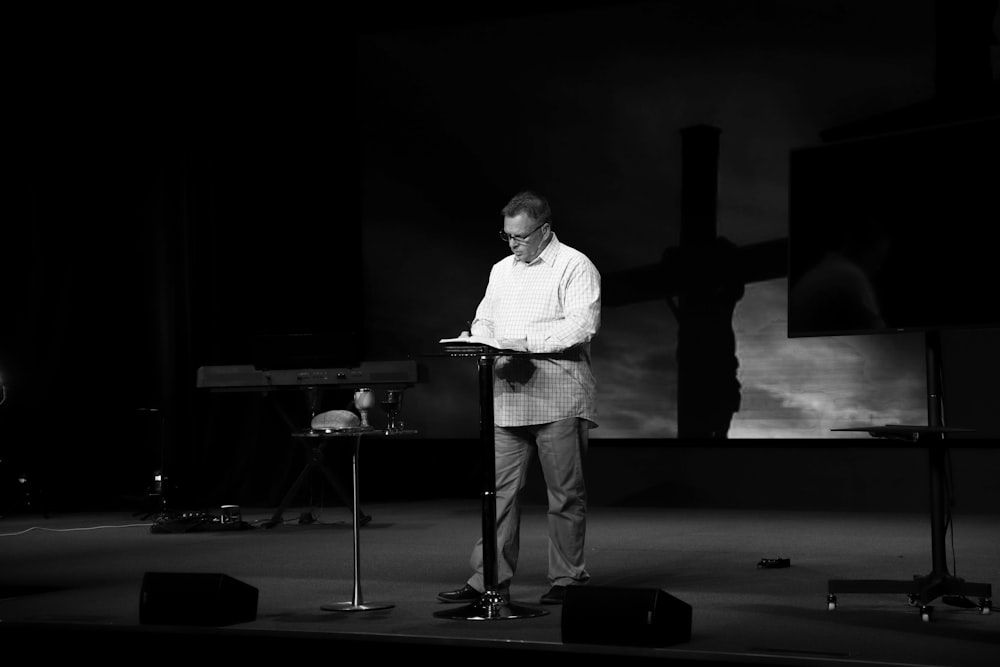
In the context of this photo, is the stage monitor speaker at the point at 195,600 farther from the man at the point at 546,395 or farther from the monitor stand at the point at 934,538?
the monitor stand at the point at 934,538

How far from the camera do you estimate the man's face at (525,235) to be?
4.00 m

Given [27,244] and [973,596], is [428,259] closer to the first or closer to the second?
[27,244]

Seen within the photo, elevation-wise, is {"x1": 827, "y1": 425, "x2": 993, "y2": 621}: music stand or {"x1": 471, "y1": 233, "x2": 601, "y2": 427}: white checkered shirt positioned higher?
{"x1": 471, "y1": 233, "x2": 601, "y2": 427}: white checkered shirt

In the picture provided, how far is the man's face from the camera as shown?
13.1ft

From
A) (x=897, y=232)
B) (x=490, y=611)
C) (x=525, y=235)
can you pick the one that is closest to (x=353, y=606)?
(x=490, y=611)

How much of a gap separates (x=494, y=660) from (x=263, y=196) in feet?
20.5

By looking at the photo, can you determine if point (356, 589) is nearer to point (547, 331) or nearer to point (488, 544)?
point (488, 544)

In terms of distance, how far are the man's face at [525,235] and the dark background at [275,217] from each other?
415cm

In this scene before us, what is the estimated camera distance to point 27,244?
845 centimetres

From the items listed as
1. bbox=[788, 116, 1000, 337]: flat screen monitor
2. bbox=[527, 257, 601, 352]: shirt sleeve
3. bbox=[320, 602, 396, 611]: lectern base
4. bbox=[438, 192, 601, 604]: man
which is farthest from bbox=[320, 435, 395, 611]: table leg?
bbox=[788, 116, 1000, 337]: flat screen monitor

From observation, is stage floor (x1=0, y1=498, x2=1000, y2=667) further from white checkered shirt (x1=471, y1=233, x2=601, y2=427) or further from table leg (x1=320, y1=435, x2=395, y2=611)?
white checkered shirt (x1=471, y1=233, x2=601, y2=427)

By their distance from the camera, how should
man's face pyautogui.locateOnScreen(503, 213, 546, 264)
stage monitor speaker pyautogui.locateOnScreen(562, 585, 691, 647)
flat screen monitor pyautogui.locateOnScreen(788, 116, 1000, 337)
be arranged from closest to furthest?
stage monitor speaker pyautogui.locateOnScreen(562, 585, 691, 647), flat screen monitor pyautogui.locateOnScreen(788, 116, 1000, 337), man's face pyautogui.locateOnScreen(503, 213, 546, 264)

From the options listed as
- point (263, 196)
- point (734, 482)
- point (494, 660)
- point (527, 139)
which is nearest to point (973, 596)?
point (494, 660)

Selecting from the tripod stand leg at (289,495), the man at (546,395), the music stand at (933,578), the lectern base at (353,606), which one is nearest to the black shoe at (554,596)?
the man at (546,395)
